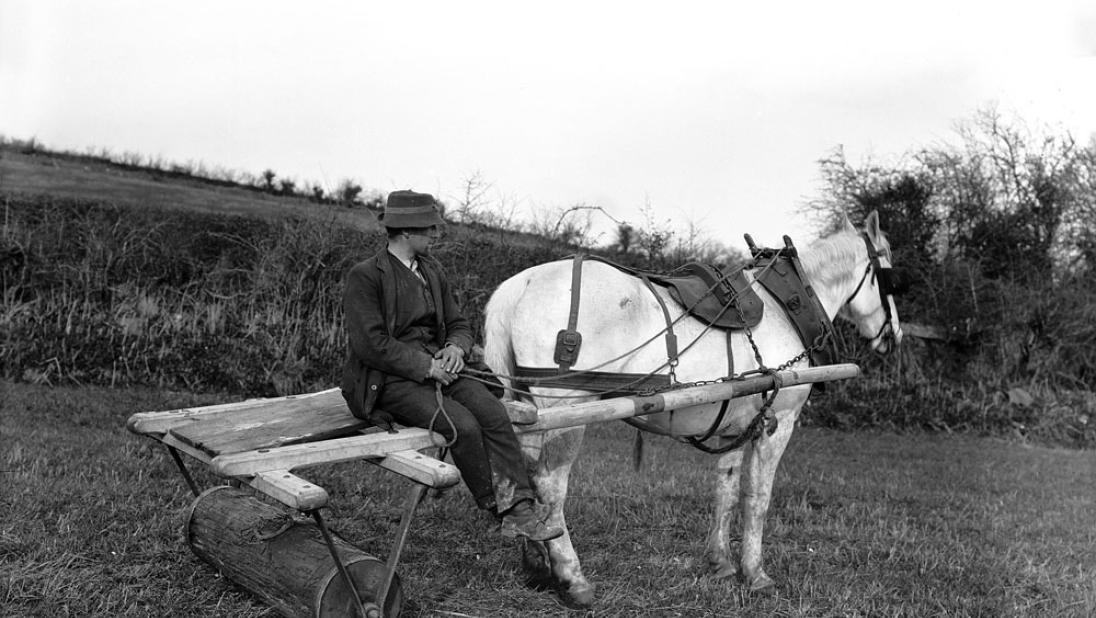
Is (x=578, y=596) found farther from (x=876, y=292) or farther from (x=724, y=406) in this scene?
(x=876, y=292)

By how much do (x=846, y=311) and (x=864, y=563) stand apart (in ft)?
5.73

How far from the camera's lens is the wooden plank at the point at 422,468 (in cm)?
328

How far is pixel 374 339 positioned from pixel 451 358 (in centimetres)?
37

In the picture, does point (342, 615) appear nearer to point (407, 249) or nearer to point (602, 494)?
point (407, 249)

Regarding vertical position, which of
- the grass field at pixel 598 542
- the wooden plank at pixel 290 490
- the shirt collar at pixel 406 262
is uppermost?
the shirt collar at pixel 406 262

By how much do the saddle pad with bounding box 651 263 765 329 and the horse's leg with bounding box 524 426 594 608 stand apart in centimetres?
94

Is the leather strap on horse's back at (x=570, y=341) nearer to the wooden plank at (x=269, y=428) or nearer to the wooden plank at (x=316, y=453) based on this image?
the wooden plank at (x=316, y=453)

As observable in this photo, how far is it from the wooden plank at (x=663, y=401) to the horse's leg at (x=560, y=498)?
1.07 feet

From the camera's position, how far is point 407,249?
161 inches

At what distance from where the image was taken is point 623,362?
14.9 ft

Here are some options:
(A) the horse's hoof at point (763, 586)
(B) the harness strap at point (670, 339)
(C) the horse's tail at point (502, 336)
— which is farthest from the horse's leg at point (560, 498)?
(A) the horse's hoof at point (763, 586)

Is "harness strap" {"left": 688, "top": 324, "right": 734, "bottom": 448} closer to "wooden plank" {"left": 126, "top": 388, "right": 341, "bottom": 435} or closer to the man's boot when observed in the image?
the man's boot

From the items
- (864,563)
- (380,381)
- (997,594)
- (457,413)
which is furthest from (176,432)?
(997,594)

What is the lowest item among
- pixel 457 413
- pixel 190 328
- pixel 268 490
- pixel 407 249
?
pixel 190 328
